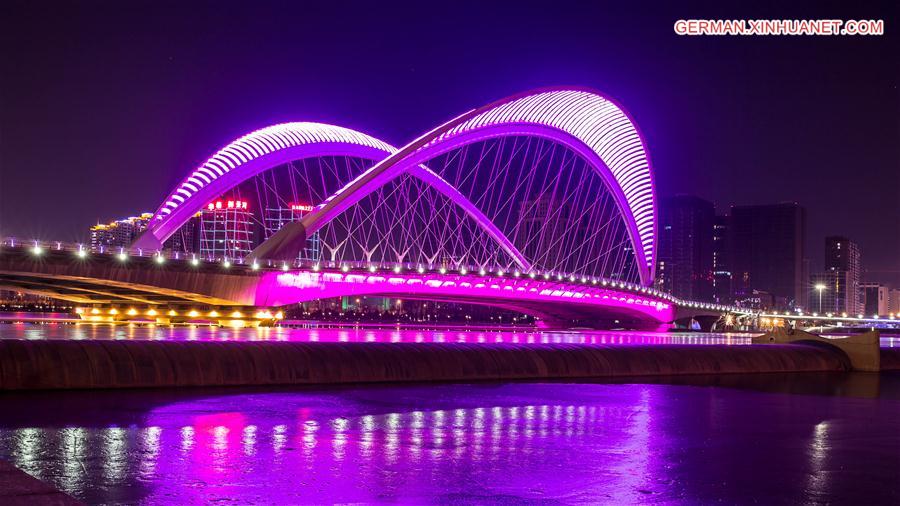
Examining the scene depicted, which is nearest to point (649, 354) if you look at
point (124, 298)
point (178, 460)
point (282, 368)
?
point (282, 368)

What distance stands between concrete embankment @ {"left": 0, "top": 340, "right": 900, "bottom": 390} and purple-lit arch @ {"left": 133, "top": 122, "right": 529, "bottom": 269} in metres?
52.1

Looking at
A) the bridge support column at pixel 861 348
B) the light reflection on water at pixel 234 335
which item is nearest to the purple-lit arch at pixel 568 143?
the light reflection on water at pixel 234 335

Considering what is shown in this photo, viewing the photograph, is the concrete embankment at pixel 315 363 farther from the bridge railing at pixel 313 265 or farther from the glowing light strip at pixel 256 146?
the glowing light strip at pixel 256 146

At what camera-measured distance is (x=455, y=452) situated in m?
12.1

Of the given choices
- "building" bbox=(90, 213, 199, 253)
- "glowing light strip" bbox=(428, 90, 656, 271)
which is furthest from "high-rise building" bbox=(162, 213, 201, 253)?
"glowing light strip" bbox=(428, 90, 656, 271)

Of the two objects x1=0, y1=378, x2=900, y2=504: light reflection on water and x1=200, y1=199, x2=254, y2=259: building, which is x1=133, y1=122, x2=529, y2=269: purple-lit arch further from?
x1=0, y1=378, x2=900, y2=504: light reflection on water

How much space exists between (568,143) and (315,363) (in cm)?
7423

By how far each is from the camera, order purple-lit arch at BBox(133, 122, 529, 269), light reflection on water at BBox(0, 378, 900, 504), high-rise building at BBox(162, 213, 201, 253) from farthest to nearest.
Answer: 1. high-rise building at BBox(162, 213, 201, 253)
2. purple-lit arch at BBox(133, 122, 529, 269)
3. light reflection on water at BBox(0, 378, 900, 504)

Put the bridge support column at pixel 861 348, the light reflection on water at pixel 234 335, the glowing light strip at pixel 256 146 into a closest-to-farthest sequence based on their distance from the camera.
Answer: the bridge support column at pixel 861 348 < the light reflection on water at pixel 234 335 < the glowing light strip at pixel 256 146

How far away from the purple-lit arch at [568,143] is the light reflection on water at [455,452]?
55173 mm

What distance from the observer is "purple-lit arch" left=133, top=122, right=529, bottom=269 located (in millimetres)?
77438

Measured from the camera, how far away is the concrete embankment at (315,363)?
17875 millimetres

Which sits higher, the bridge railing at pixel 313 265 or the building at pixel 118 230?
the building at pixel 118 230

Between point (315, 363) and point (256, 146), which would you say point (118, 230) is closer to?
point (256, 146)
